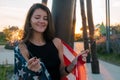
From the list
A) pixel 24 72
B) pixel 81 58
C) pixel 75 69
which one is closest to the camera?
pixel 24 72

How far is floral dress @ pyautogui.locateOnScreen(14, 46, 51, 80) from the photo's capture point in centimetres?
367

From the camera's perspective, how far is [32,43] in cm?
404

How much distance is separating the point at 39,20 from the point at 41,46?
0.85ft

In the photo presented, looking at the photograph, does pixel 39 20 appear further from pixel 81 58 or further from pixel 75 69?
pixel 75 69

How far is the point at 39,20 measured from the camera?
158 inches

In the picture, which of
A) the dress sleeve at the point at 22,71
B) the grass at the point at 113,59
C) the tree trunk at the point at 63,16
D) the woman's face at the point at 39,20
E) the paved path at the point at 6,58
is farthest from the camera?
the grass at the point at 113,59

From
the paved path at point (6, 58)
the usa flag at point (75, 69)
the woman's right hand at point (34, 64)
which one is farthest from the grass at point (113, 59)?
the woman's right hand at point (34, 64)

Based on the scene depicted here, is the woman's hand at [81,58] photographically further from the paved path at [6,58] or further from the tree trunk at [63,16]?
the paved path at [6,58]

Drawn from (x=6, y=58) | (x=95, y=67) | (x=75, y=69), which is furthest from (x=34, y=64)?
(x=6, y=58)

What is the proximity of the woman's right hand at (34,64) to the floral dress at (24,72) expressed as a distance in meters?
0.06

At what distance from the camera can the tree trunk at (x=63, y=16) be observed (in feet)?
16.2

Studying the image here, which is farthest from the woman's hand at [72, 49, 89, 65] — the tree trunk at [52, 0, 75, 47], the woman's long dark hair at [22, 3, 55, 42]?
the tree trunk at [52, 0, 75, 47]

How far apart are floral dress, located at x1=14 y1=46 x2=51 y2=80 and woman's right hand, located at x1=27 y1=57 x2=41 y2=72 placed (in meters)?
0.06

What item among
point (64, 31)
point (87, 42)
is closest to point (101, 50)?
point (87, 42)
